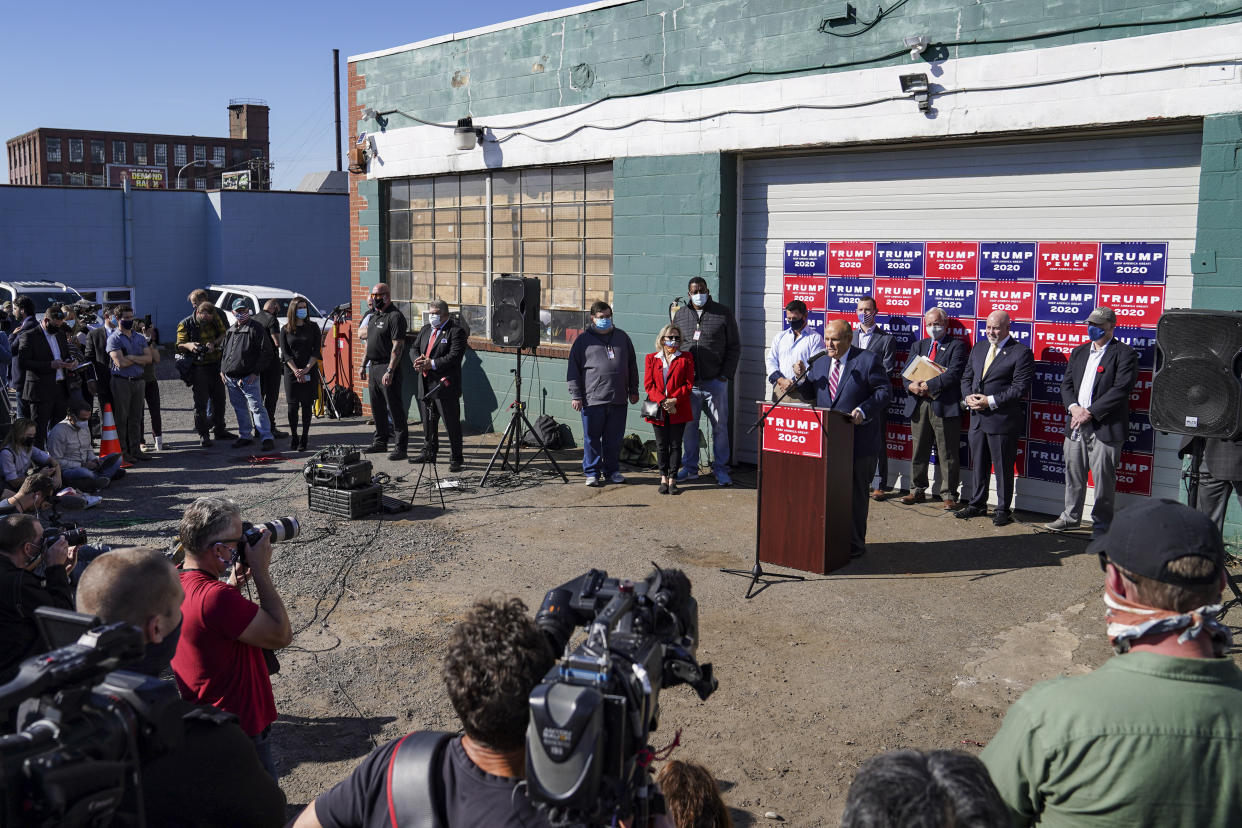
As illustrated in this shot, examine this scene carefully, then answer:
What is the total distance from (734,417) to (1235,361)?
18.4 ft

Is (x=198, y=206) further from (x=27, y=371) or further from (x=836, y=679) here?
(x=836, y=679)

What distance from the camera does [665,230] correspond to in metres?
12.1

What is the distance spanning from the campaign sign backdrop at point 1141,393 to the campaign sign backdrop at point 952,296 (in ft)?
5.47

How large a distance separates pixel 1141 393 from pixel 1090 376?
1.81 ft

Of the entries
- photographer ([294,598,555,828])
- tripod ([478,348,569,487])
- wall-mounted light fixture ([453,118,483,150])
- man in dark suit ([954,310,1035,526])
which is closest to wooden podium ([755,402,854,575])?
man in dark suit ([954,310,1035,526])

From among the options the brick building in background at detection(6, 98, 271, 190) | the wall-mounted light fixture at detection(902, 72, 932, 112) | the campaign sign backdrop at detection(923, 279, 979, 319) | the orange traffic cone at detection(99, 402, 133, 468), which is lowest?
the orange traffic cone at detection(99, 402, 133, 468)

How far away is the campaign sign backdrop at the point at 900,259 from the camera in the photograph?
413 inches

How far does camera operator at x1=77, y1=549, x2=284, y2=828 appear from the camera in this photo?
2.87 m

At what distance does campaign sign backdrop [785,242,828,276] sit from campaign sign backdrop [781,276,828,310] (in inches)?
2.1

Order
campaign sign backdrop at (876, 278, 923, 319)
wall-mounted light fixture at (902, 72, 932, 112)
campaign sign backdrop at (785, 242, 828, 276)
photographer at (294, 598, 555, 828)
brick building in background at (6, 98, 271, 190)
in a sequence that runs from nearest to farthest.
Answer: photographer at (294, 598, 555, 828) → wall-mounted light fixture at (902, 72, 932, 112) → campaign sign backdrop at (876, 278, 923, 319) → campaign sign backdrop at (785, 242, 828, 276) → brick building in background at (6, 98, 271, 190)

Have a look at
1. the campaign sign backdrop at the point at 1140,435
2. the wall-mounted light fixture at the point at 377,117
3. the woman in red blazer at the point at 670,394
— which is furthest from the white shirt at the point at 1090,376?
the wall-mounted light fixture at the point at 377,117

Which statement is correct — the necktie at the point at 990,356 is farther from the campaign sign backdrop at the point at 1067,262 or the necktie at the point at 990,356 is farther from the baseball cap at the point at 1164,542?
the baseball cap at the point at 1164,542

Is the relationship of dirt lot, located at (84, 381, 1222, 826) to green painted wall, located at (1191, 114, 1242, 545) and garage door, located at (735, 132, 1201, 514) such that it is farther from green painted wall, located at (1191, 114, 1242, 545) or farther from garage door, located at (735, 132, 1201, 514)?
green painted wall, located at (1191, 114, 1242, 545)

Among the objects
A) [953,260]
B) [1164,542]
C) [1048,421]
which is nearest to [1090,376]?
[1048,421]
